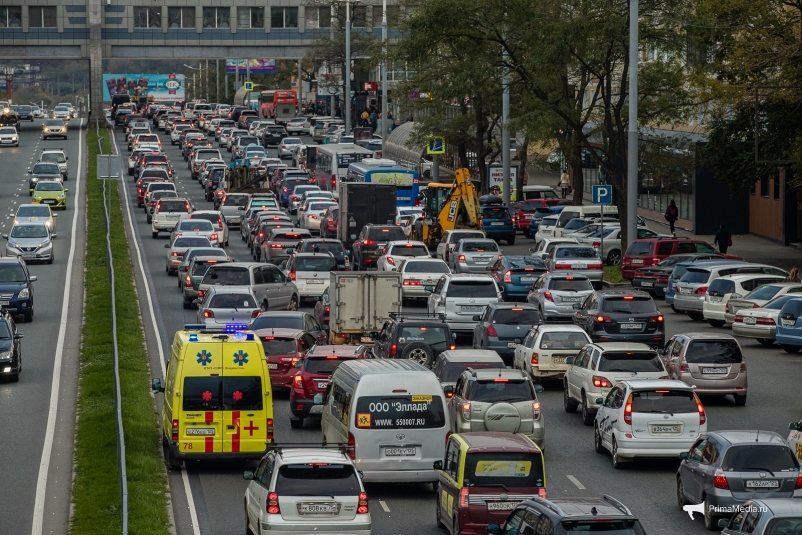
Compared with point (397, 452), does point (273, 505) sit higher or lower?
higher

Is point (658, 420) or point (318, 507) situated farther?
point (658, 420)

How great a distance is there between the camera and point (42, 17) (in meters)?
123

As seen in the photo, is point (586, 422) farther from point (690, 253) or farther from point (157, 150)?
point (157, 150)

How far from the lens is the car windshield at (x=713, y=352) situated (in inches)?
1096

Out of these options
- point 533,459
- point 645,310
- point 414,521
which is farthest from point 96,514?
point 645,310

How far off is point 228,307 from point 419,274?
787cm

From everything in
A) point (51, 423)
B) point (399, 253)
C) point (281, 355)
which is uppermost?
point (399, 253)

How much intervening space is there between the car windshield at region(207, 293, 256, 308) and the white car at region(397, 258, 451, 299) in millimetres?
6716

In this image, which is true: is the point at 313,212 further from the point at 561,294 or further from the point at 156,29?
the point at 156,29

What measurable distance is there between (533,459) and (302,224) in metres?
46.5

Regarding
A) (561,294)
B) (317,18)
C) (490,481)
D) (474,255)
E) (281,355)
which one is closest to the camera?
(490,481)

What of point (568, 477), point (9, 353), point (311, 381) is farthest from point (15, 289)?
point (568, 477)

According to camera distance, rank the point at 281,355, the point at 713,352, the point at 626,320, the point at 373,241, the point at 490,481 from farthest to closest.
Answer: the point at 373,241, the point at 626,320, the point at 281,355, the point at 713,352, the point at 490,481

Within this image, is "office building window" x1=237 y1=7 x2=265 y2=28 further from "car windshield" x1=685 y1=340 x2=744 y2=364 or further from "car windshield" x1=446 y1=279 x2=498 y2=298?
"car windshield" x1=685 y1=340 x2=744 y2=364
